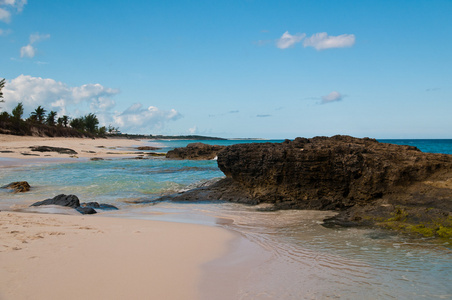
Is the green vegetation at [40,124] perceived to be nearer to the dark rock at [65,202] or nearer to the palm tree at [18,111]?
the palm tree at [18,111]

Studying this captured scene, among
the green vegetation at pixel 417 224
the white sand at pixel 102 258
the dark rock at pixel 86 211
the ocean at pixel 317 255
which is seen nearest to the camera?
the white sand at pixel 102 258

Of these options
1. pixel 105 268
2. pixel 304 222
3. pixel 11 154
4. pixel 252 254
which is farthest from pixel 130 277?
pixel 11 154

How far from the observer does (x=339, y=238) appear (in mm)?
5852

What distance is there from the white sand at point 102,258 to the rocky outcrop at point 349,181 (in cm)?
307

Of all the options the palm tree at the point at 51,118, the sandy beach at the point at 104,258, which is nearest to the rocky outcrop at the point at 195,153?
the sandy beach at the point at 104,258

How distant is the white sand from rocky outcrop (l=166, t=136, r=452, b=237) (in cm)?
307

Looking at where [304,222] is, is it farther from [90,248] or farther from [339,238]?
[90,248]

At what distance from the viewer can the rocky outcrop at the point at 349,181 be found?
678cm

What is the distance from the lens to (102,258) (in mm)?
4246

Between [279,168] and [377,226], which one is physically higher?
[279,168]

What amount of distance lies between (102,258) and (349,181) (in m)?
6.21

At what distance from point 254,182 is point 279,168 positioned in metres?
1.03

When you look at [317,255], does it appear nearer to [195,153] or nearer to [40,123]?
[195,153]

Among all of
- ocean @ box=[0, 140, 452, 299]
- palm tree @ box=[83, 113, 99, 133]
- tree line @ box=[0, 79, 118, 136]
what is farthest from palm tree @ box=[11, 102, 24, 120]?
ocean @ box=[0, 140, 452, 299]
